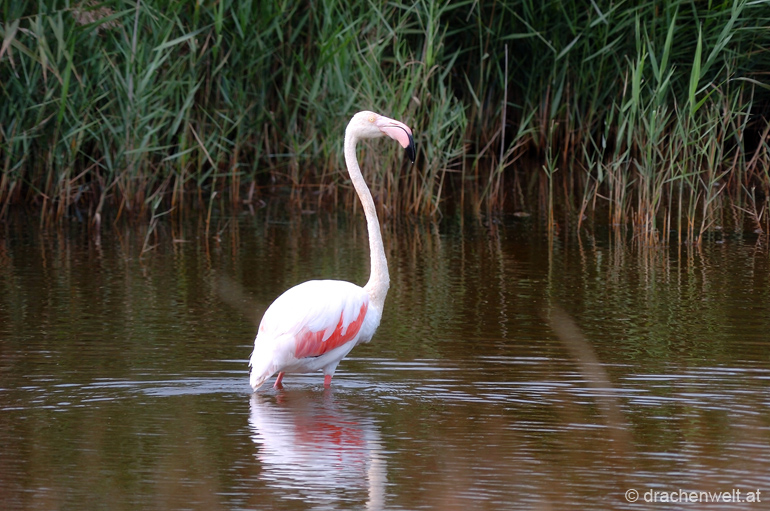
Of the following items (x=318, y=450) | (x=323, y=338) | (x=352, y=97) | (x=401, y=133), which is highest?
(x=352, y=97)

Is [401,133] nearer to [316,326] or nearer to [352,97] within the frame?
[316,326]

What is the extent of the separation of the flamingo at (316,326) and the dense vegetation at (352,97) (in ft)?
11.8

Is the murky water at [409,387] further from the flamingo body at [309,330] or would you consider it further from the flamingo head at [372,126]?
the flamingo head at [372,126]

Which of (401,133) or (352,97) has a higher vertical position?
(352,97)

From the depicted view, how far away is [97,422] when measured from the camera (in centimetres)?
502

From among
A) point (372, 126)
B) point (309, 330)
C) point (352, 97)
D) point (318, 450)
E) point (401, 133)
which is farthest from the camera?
point (352, 97)

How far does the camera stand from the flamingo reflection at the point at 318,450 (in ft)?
13.7

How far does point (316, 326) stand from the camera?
5.62 meters

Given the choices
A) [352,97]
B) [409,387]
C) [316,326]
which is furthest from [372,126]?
[352,97]

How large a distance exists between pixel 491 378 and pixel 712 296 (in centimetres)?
244

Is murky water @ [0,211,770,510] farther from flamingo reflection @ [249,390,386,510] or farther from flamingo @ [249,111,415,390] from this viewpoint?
flamingo @ [249,111,415,390]

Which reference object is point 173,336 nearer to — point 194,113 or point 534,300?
point 534,300

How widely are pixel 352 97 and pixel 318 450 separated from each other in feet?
20.3

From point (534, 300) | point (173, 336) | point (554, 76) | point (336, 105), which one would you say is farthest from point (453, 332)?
point (554, 76)
